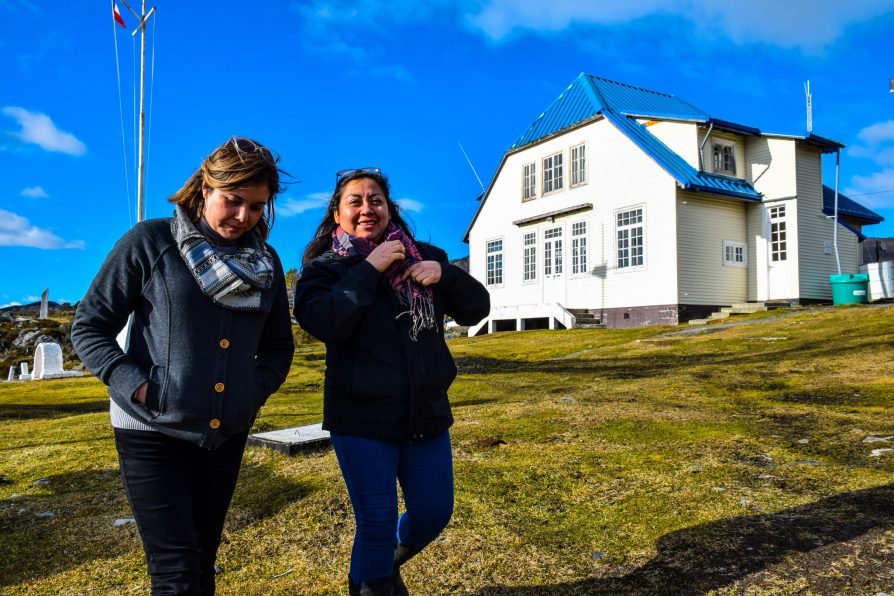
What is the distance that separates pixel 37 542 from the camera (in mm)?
3812

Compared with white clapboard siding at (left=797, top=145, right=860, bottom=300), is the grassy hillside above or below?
below

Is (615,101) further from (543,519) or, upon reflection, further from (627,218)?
(543,519)

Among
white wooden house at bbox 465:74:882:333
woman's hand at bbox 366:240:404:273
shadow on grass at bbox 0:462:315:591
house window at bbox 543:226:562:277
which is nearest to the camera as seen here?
woman's hand at bbox 366:240:404:273

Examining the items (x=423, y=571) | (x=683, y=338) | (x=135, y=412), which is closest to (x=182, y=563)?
(x=135, y=412)

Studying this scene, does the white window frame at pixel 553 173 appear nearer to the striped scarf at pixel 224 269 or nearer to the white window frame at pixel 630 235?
the white window frame at pixel 630 235

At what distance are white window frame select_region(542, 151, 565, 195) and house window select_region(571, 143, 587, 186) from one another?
484mm

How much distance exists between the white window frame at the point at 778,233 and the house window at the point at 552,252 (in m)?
6.87

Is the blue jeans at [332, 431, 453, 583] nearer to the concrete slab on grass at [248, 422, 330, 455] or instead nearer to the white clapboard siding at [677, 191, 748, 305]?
the concrete slab on grass at [248, 422, 330, 455]

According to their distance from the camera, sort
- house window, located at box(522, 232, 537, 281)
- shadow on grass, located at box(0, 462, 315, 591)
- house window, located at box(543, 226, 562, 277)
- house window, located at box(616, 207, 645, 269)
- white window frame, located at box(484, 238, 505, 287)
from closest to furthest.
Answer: shadow on grass, located at box(0, 462, 315, 591)
house window, located at box(616, 207, 645, 269)
house window, located at box(543, 226, 562, 277)
house window, located at box(522, 232, 537, 281)
white window frame, located at box(484, 238, 505, 287)

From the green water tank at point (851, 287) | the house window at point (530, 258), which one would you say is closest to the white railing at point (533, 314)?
the house window at point (530, 258)

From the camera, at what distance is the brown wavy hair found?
2.23m

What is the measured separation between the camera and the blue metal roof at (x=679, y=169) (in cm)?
1916

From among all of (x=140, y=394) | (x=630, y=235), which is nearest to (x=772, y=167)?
(x=630, y=235)

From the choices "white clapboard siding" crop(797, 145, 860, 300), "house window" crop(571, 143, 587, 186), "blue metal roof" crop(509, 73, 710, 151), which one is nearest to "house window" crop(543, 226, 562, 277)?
"house window" crop(571, 143, 587, 186)
